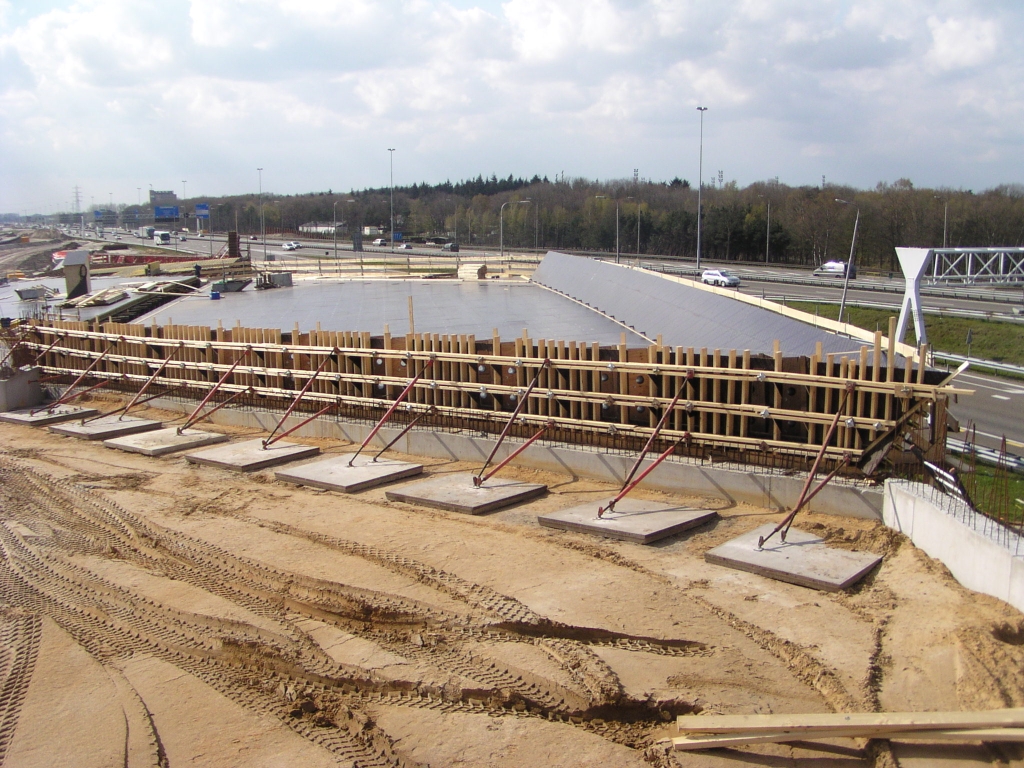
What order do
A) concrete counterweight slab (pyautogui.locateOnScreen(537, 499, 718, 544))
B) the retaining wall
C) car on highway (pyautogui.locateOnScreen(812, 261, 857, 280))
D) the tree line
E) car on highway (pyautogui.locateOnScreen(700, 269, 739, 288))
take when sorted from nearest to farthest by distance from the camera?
the retaining wall
concrete counterweight slab (pyautogui.locateOnScreen(537, 499, 718, 544))
car on highway (pyautogui.locateOnScreen(700, 269, 739, 288))
car on highway (pyautogui.locateOnScreen(812, 261, 857, 280))
the tree line

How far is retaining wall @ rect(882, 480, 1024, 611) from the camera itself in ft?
27.1

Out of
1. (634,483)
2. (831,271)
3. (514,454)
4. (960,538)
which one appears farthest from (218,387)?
(831,271)

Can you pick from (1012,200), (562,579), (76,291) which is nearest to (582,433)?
(562,579)

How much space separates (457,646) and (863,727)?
360 cm

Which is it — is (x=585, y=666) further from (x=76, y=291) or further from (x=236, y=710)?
(x=76, y=291)

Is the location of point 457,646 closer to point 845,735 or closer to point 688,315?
point 845,735

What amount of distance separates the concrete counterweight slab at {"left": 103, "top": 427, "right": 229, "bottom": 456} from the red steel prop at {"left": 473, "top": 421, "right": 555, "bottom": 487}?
7177 millimetres

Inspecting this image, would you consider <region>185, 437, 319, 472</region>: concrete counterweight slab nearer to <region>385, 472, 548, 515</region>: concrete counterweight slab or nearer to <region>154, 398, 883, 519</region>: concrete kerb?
<region>154, 398, 883, 519</region>: concrete kerb

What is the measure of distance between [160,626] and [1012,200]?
67.7 meters

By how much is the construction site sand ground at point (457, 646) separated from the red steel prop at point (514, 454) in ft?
4.85

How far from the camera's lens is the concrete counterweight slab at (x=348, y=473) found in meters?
14.1

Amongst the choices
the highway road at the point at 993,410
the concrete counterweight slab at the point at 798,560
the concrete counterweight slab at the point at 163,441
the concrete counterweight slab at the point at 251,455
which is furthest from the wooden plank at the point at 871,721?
the highway road at the point at 993,410

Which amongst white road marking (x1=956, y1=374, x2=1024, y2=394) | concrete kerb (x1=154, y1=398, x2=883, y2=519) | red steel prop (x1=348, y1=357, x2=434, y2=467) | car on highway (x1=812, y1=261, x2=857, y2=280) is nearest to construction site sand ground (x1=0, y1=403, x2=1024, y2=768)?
concrete kerb (x1=154, y1=398, x2=883, y2=519)

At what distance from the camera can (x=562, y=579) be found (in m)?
9.61
